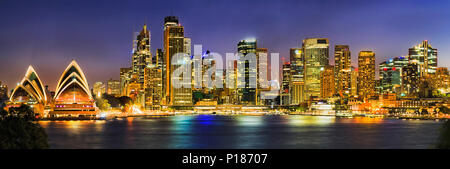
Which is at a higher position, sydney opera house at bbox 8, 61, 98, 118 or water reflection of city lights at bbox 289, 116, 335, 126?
sydney opera house at bbox 8, 61, 98, 118

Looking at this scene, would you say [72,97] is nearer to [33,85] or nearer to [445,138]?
[33,85]

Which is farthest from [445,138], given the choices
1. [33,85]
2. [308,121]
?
[33,85]

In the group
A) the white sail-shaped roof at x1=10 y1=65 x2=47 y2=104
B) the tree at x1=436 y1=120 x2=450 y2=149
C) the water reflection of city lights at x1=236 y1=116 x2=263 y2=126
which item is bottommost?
the water reflection of city lights at x1=236 y1=116 x2=263 y2=126

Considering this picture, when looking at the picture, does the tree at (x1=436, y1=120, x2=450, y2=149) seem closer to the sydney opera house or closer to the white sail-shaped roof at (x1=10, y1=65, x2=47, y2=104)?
the sydney opera house

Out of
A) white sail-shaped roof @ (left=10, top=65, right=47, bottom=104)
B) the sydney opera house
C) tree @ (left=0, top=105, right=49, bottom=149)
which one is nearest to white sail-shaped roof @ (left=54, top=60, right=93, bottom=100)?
the sydney opera house

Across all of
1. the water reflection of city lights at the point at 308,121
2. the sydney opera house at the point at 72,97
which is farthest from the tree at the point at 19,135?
the sydney opera house at the point at 72,97

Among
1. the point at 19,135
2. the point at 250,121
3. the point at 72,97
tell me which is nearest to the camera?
the point at 19,135

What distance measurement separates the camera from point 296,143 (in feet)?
165

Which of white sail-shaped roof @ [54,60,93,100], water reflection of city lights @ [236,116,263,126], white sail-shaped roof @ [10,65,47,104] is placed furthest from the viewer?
white sail-shaped roof @ [10,65,47,104]

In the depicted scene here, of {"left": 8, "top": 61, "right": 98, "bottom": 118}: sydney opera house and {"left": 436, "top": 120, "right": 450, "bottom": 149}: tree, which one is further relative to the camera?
{"left": 8, "top": 61, "right": 98, "bottom": 118}: sydney opera house

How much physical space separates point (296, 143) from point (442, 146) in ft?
81.1

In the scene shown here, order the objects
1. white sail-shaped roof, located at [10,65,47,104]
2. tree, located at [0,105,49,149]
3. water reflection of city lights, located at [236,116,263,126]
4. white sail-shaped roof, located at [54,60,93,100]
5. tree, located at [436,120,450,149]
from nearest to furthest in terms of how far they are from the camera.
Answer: tree, located at [0,105,49,149], tree, located at [436,120,450,149], water reflection of city lights, located at [236,116,263,126], white sail-shaped roof, located at [54,60,93,100], white sail-shaped roof, located at [10,65,47,104]
